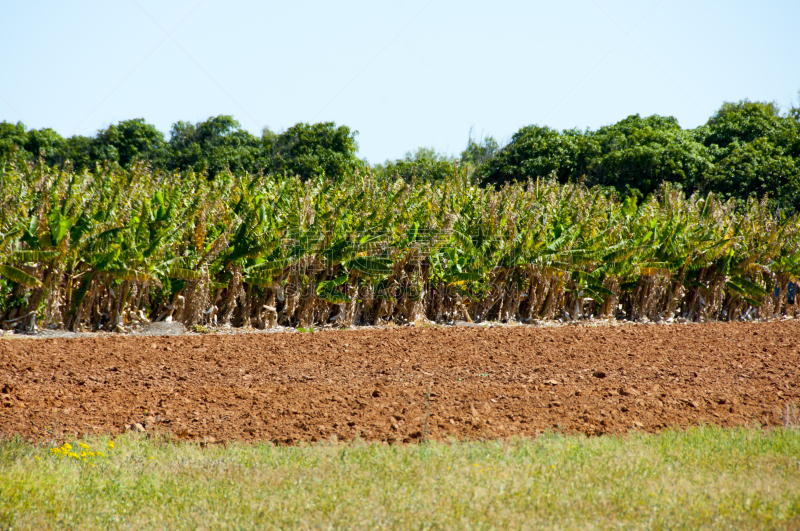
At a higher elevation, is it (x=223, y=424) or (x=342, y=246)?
(x=342, y=246)

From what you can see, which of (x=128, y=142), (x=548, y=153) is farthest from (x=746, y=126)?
(x=128, y=142)

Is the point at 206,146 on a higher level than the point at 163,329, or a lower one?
higher

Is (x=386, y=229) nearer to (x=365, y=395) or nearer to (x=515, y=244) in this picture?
(x=515, y=244)

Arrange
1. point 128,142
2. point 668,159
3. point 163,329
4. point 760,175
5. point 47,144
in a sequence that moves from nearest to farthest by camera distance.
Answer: point 163,329 → point 760,175 → point 668,159 → point 128,142 → point 47,144

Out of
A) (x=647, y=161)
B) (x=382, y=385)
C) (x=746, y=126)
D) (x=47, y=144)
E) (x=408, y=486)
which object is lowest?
(x=408, y=486)

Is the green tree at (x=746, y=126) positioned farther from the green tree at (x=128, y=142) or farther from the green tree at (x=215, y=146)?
the green tree at (x=128, y=142)

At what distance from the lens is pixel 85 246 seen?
7.14 m

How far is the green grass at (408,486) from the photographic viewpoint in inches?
116

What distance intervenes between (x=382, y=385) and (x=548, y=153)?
769 inches

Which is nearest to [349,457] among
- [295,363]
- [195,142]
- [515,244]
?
[295,363]

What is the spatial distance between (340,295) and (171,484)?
5.04 meters

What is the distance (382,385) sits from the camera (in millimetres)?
5316

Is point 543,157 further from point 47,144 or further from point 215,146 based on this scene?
point 47,144

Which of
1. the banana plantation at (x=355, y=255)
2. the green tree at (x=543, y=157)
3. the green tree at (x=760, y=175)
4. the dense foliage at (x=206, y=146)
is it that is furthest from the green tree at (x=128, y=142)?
the green tree at (x=760, y=175)
